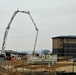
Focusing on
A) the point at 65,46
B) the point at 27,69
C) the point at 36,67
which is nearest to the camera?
the point at 27,69

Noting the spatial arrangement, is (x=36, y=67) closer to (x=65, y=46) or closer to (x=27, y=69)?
(x=27, y=69)

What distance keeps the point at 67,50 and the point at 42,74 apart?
417 feet

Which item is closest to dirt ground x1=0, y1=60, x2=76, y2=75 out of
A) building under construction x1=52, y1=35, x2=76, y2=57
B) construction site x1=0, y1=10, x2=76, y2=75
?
construction site x1=0, y1=10, x2=76, y2=75

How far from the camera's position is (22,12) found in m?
87.6

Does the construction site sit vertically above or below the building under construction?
below

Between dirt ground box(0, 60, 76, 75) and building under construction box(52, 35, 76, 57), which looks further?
building under construction box(52, 35, 76, 57)

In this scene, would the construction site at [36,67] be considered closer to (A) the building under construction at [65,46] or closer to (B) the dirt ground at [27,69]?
(B) the dirt ground at [27,69]

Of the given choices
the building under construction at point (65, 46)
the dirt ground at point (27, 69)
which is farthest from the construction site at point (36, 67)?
the building under construction at point (65, 46)

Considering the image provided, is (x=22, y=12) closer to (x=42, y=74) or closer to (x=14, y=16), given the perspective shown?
(x=14, y=16)

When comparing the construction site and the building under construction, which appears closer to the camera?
the construction site

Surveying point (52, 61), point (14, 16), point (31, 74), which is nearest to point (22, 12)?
point (14, 16)

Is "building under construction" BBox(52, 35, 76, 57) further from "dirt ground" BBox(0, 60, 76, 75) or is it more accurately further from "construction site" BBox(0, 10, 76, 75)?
"dirt ground" BBox(0, 60, 76, 75)

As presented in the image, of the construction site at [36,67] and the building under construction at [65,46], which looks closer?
the construction site at [36,67]

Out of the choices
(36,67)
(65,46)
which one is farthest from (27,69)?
(65,46)
